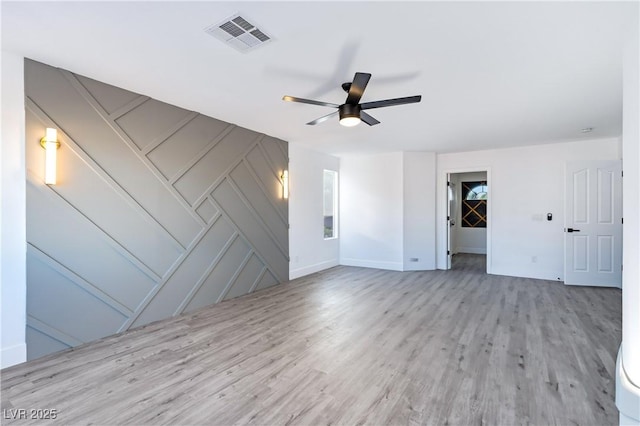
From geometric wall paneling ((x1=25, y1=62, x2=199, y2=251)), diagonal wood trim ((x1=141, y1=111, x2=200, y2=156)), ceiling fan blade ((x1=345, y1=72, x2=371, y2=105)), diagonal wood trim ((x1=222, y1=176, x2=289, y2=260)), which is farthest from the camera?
diagonal wood trim ((x1=222, y1=176, x2=289, y2=260))

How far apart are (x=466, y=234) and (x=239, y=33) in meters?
8.92

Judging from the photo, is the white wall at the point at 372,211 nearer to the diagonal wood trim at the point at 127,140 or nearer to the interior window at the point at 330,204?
the interior window at the point at 330,204

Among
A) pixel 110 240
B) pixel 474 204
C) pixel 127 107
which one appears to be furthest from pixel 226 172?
pixel 474 204

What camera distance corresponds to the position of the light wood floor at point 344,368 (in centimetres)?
202

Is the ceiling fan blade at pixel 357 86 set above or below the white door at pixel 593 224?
above

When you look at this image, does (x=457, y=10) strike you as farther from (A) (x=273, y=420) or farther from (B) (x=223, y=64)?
(A) (x=273, y=420)

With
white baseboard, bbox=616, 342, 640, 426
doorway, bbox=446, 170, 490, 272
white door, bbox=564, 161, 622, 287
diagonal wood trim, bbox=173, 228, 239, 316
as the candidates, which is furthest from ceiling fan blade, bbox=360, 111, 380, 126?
doorway, bbox=446, 170, 490, 272

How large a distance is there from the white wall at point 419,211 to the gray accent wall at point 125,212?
11.5 ft

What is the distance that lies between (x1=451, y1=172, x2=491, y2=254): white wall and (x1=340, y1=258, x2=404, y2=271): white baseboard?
3.27 m

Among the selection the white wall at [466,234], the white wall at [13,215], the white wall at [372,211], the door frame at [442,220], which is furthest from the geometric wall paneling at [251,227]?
the white wall at [466,234]

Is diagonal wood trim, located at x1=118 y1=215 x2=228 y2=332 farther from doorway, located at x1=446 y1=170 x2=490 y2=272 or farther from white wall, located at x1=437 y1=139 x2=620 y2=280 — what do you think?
doorway, located at x1=446 y1=170 x2=490 y2=272

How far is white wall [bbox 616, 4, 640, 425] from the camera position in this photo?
163cm

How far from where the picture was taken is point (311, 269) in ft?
20.9

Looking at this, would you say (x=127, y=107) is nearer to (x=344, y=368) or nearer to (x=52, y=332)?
(x=52, y=332)
